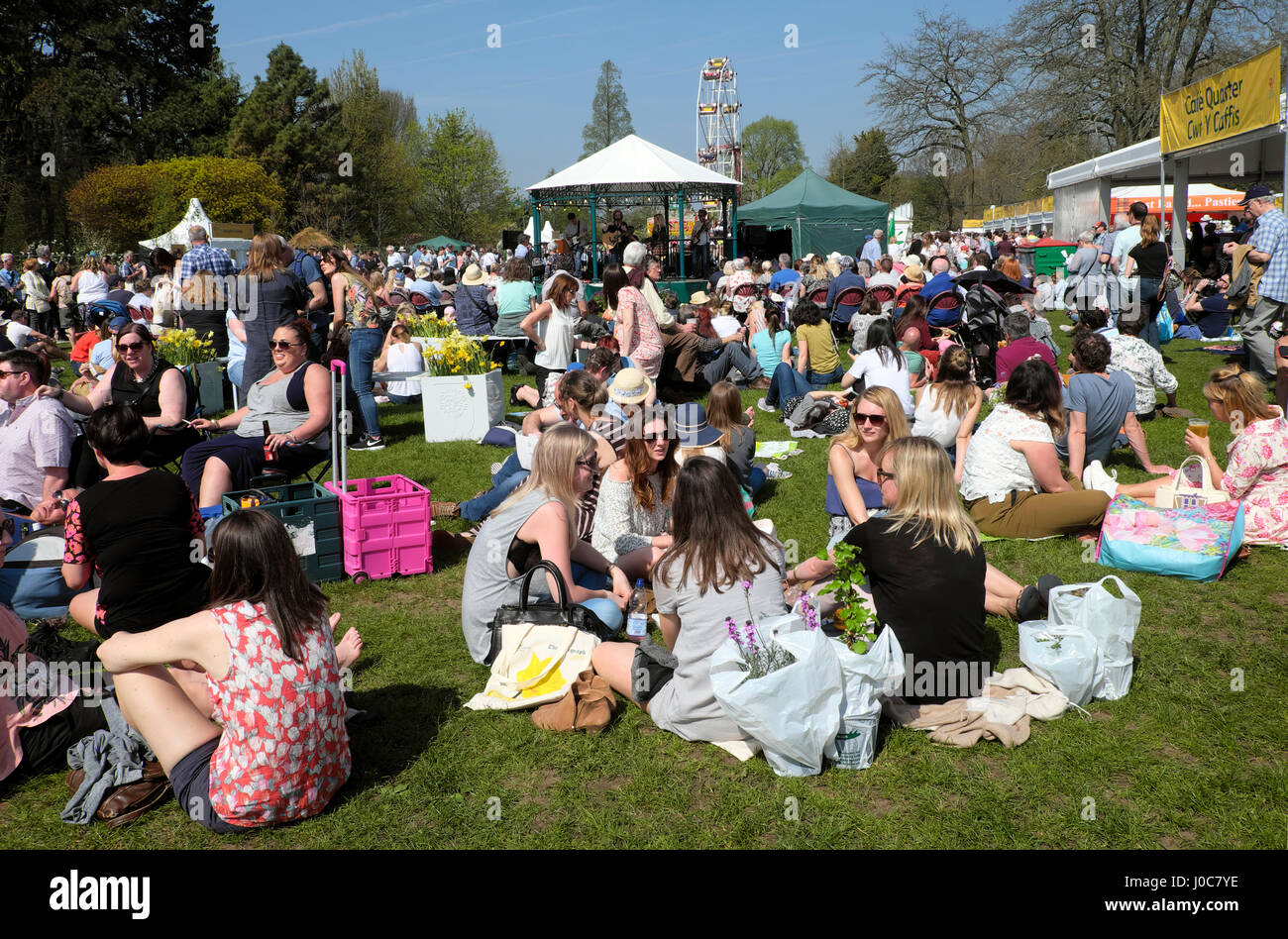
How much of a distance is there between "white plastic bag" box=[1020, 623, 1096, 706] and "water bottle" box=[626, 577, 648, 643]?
5.66ft

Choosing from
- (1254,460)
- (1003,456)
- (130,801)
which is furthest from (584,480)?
(1254,460)

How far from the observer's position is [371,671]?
4.61m

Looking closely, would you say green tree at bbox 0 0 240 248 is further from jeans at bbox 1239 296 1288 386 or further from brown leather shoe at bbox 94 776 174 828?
brown leather shoe at bbox 94 776 174 828

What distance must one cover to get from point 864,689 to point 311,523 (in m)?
3.43

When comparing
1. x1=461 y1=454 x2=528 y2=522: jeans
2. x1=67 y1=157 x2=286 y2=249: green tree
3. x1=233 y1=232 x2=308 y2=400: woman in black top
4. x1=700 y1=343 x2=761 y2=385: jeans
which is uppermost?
x1=67 y1=157 x2=286 y2=249: green tree

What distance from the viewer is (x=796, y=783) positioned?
3533mm

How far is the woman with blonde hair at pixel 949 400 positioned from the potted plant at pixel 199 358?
256 inches

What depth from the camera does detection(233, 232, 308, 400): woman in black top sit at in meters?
7.86

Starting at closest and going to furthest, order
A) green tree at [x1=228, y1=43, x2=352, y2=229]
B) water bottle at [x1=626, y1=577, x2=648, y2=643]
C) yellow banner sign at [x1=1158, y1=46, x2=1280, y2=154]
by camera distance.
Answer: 1. water bottle at [x1=626, y1=577, x2=648, y2=643]
2. yellow banner sign at [x1=1158, y1=46, x2=1280, y2=154]
3. green tree at [x1=228, y1=43, x2=352, y2=229]

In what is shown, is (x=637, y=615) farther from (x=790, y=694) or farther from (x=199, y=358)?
(x=199, y=358)

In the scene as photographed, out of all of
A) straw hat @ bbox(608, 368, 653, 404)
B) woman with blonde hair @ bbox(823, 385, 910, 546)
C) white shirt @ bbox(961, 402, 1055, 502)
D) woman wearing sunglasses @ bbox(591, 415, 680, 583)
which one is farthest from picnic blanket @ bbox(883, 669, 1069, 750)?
straw hat @ bbox(608, 368, 653, 404)

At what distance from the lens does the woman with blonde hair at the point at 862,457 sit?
17.5 ft

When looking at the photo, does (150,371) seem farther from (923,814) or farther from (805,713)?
(923,814)

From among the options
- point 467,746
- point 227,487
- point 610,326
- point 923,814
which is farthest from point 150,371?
point 610,326
